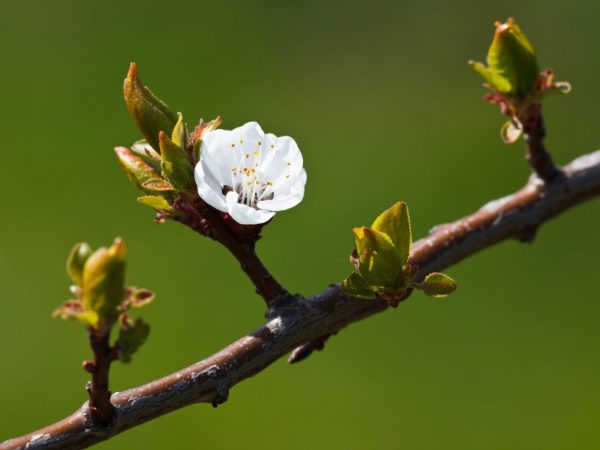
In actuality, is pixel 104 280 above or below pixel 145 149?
below

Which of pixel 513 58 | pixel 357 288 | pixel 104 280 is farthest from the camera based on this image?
pixel 513 58

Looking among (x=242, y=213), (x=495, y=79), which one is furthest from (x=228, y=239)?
(x=495, y=79)

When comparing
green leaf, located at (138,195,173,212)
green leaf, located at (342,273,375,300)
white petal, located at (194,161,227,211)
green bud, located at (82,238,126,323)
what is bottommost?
green leaf, located at (342,273,375,300)

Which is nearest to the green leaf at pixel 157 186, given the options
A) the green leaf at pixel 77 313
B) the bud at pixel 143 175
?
the bud at pixel 143 175

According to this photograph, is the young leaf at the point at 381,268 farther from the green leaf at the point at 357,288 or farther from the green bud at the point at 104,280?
the green bud at the point at 104,280

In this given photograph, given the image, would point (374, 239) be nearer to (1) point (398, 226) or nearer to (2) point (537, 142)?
(1) point (398, 226)

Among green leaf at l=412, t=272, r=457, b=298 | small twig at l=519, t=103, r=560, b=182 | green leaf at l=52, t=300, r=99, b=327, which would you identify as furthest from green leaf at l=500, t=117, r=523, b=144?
green leaf at l=52, t=300, r=99, b=327

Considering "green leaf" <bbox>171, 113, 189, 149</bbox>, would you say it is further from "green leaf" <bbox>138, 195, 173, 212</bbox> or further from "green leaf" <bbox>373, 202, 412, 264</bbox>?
"green leaf" <bbox>373, 202, 412, 264</bbox>
